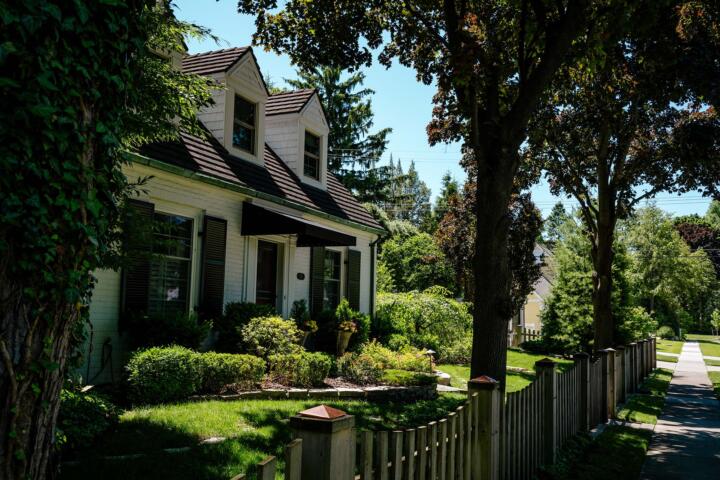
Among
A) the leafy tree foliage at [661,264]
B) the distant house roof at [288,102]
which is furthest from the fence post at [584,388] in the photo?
the leafy tree foliage at [661,264]

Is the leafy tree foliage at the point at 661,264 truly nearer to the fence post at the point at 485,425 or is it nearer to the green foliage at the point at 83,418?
the fence post at the point at 485,425

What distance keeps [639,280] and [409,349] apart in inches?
1481

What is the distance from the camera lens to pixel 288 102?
51.9 feet

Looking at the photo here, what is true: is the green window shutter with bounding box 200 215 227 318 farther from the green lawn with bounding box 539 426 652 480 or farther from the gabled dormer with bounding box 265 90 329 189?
the green lawn with bounding box 539 426 652 480

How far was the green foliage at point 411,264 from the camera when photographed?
109ft

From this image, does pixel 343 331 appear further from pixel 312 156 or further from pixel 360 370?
pixel 312 156

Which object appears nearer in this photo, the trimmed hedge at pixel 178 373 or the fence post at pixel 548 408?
the fence post at pixel 548 408

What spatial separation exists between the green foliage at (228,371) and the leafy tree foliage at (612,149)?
28.1 ft

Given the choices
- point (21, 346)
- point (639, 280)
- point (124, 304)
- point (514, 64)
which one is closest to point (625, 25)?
point (514, 64)

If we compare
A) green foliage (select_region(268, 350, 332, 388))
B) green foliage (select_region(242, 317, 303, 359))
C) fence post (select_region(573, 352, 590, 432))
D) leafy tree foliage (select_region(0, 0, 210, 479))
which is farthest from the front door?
leafy tree foliage (select_region(0, 0, 210, 479))

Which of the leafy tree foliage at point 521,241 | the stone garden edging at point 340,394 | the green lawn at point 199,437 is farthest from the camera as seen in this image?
the leafy tree foliage at point 521,241

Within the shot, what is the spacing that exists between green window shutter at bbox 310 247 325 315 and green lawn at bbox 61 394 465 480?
6.05 meters

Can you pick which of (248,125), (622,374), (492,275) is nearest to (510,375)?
(622,374)

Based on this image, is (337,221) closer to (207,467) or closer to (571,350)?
(207,467)
